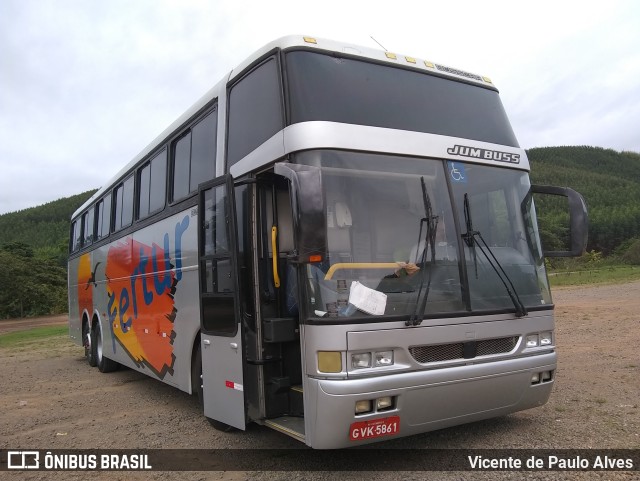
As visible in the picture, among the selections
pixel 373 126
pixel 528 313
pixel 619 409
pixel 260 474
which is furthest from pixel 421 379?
pixel 619 409

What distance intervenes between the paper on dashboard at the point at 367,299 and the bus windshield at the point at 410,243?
17 mm

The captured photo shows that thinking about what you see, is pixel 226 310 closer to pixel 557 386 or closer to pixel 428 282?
pixel 428 282

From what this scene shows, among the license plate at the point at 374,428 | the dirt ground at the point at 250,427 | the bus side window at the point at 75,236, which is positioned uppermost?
the bus side window at the point at 75,236

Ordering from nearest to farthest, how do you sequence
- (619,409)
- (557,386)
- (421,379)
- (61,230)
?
(421,379)
(619,409)
(557,386)
(61,230)

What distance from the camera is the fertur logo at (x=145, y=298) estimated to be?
23.1 ft

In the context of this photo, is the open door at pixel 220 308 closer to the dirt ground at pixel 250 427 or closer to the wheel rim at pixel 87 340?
the dirt ground at pixel 250 427

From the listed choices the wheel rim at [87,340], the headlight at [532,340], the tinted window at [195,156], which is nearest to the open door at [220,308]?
the tinted window at [195,156]

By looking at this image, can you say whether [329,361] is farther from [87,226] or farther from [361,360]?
[87,226]

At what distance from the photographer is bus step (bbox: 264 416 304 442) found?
4.45 metres

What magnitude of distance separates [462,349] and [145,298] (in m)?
5.00

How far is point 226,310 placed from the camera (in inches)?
206

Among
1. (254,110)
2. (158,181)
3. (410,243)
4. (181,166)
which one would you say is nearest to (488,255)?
(410,243)

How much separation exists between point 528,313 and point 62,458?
4.82 m

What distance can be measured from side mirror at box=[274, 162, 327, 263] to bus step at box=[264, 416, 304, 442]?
143 centimetres
